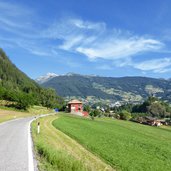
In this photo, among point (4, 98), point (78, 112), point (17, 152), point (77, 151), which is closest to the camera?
point (17, 152)

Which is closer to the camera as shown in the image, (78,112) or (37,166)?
(37,166)

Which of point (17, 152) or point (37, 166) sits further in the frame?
point (17, 152)

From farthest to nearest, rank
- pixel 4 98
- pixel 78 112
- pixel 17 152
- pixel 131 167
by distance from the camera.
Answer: pixel 78 112, pixel 4 98, pixel 17 152, pixel 131 167

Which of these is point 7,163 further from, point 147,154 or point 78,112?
point 78,112

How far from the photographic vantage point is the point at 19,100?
12475cm

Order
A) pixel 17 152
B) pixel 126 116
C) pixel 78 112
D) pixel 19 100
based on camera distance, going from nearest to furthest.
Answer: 1. pixel 17 152
2. pixel 19 100
3. pixel 78 112
4. pixel 126 116

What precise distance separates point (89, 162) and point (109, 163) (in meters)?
1.10

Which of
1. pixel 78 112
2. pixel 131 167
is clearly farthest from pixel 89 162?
pixel 78 112

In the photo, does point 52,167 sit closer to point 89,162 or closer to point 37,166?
point 37,166

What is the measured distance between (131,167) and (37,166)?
5.11 meters

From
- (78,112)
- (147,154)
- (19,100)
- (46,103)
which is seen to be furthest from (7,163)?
(46,103)

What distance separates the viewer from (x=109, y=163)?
693 inches

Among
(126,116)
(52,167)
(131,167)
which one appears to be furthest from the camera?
(126,116)

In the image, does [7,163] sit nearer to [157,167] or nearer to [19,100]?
[157,167]
